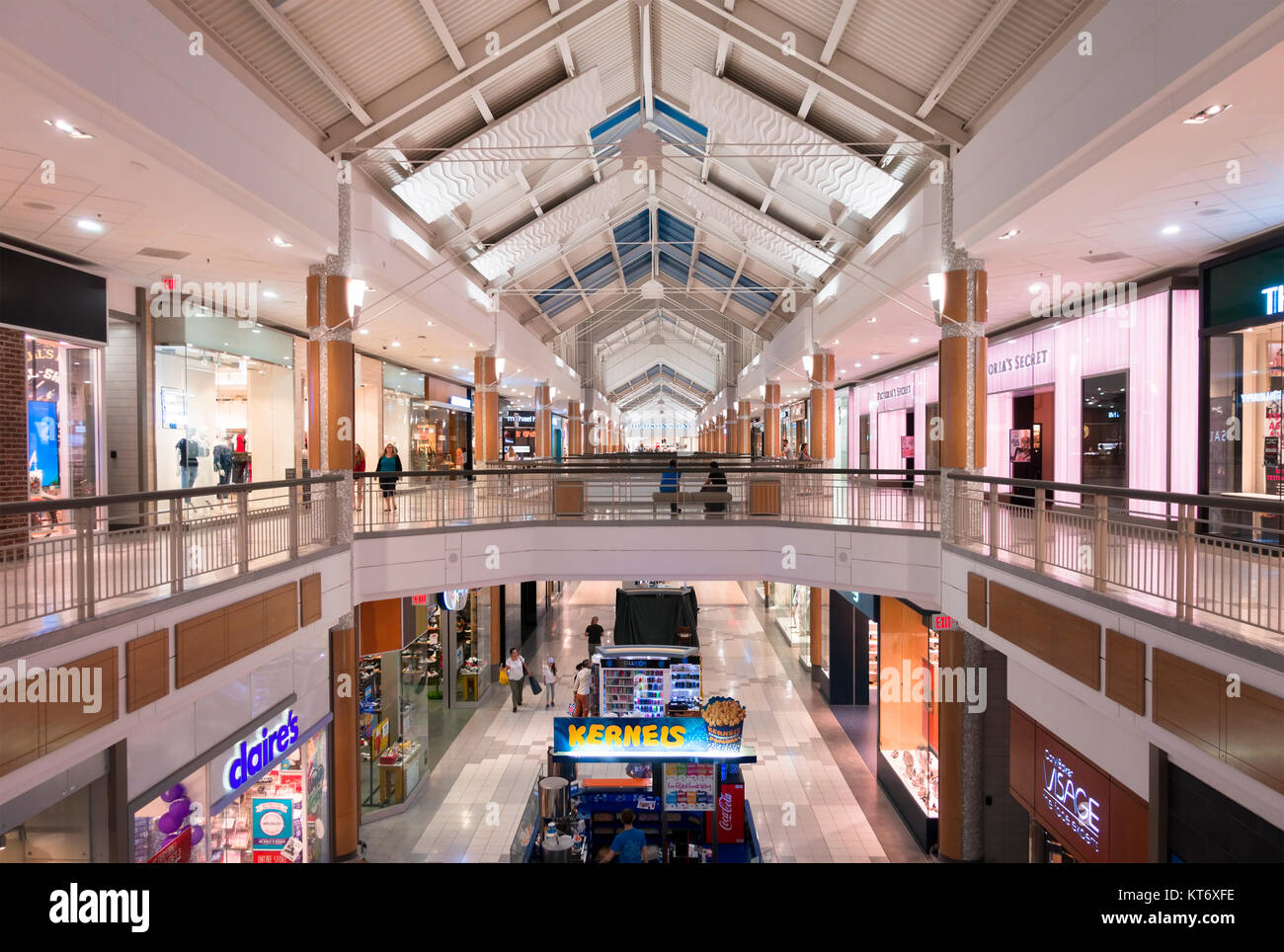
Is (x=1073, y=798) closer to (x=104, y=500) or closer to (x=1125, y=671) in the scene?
(x=1125, y=671)

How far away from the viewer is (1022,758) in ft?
29.0

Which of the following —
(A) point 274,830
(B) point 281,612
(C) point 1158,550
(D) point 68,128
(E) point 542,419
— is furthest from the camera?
(E) point 542,419

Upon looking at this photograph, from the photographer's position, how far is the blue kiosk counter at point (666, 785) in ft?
34.7

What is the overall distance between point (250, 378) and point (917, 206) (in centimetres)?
1357

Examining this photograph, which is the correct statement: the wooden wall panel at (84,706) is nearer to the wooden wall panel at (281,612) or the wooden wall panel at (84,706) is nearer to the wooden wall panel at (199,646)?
the wooden wall panel at (199,646)

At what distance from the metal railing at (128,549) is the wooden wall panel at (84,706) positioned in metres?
0.35

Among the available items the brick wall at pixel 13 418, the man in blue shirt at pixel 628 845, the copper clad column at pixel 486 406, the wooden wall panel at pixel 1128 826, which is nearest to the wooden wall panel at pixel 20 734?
the brick wall at pixel 13 418

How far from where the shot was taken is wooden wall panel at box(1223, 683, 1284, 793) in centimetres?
432

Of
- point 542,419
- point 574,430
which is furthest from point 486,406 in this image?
point 574,430

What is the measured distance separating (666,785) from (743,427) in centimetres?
3071

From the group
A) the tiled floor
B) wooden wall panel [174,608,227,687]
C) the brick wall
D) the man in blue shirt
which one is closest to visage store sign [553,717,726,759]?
the man in blue shirt

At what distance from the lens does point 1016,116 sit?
852 centimetres
